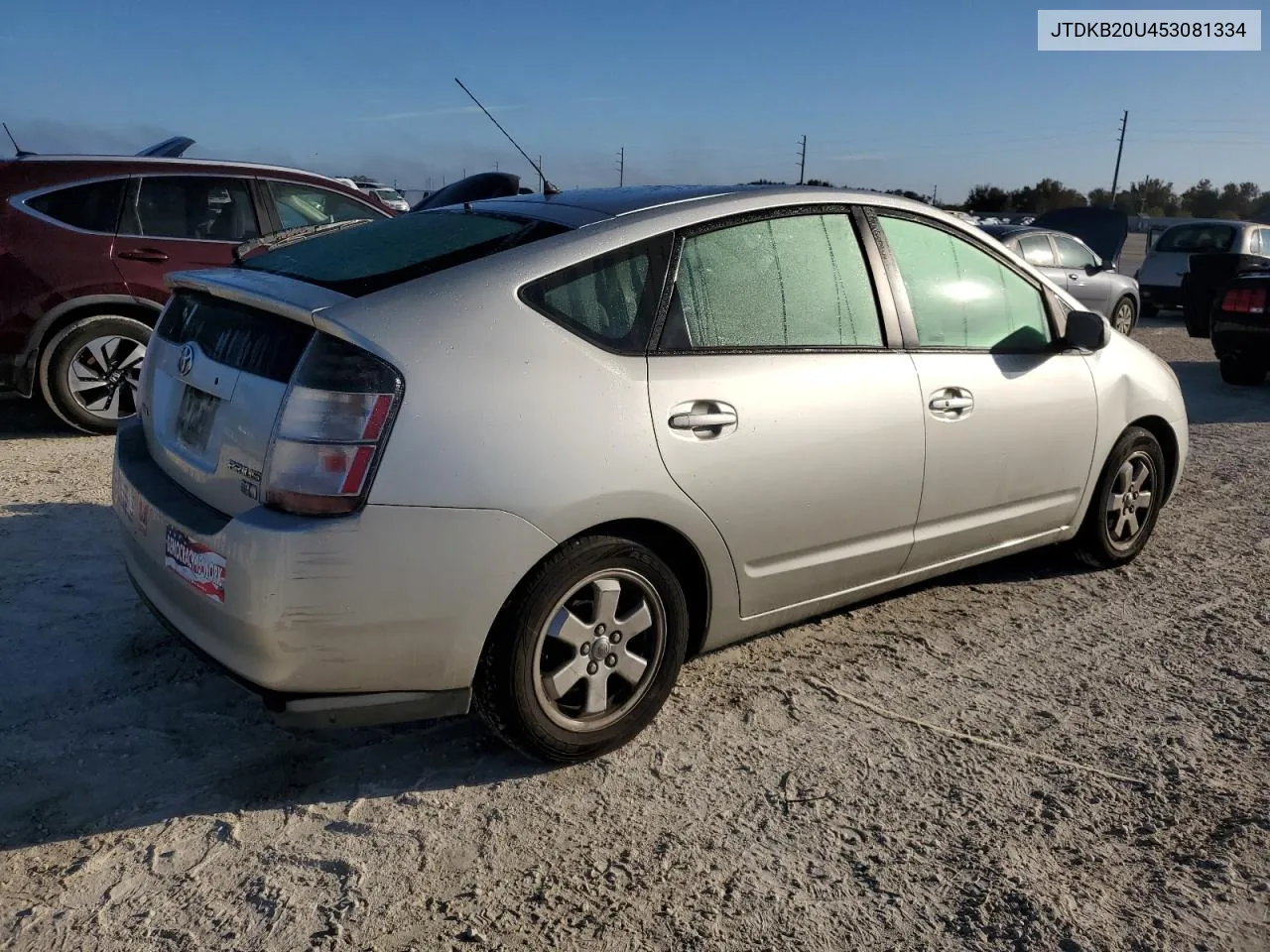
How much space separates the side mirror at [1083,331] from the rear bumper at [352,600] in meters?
2.55

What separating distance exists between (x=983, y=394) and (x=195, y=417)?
8.82ft

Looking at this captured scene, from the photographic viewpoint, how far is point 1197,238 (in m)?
17.2

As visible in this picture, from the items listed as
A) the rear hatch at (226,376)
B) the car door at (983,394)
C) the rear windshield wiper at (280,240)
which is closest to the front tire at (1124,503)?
the car door at (983,394)

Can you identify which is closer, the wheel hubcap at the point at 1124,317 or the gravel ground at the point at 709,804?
the gravel ground at the point at 709,804

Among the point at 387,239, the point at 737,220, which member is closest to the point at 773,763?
the point at 737,220

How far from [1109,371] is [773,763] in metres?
2.50

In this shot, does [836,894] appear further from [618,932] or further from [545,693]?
[545,693]

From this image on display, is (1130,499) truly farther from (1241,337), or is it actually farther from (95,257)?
(1241,337)

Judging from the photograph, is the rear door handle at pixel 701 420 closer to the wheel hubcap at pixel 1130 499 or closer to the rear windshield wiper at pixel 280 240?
the rear windshield wiper at pixel 280 240

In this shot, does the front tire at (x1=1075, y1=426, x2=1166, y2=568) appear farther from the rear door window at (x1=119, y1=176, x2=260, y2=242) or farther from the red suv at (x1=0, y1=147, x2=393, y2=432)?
the rear door window at (x1=119, y1=176, x2=260, y2=242)

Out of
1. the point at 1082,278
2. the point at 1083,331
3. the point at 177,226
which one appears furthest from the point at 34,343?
the point at 1082,278

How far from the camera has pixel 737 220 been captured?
3422mm

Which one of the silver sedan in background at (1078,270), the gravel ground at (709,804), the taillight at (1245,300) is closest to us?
the gravel ground at (709,804)

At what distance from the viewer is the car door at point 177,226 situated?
6809mm
